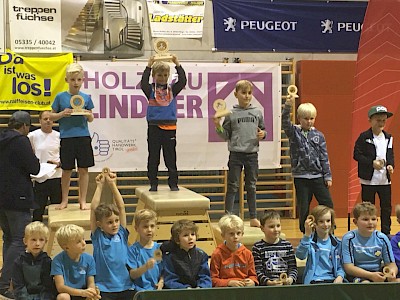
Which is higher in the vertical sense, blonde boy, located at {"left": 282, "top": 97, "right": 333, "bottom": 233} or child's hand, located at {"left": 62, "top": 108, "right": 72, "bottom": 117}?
child's hand, located at {"left": 62, "top": 108, "right": 72, "bottom": 117}

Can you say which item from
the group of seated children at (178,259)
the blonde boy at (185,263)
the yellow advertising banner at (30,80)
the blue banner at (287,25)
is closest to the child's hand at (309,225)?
the group of seated children at (178,259)

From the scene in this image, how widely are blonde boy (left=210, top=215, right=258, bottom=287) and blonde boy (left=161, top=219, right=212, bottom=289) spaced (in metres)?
0.09

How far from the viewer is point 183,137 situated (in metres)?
7.80

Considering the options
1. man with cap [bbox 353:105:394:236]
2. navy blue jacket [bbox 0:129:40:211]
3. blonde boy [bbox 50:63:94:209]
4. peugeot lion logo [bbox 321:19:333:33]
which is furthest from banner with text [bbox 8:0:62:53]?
man with cap [bbox 353:105:394:236]

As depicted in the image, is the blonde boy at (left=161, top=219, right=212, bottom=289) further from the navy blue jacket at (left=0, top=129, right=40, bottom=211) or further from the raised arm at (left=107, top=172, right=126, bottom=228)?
the navy blue jacket at (left=0, top=129, right=40, bottom=211)

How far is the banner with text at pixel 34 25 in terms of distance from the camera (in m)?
7.35

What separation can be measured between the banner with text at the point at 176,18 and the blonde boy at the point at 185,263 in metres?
4.28

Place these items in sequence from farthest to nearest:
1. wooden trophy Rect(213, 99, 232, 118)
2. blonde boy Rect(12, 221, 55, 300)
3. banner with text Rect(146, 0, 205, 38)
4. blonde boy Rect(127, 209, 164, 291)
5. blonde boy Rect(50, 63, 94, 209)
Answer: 1. banner with text Rect(146, 0, 205, 38)
2. wooden trophy Rect(213, 99, 232, 118)
3. blonde boy Rect(50, 63, 94, 209)
4. blonde boy Rect(127, 209, 164, 291)
5. blonde boy Rect(12, 221, 55, 300)

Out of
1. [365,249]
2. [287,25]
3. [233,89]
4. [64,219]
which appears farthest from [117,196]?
[287,25]

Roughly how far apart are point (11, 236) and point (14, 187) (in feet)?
1.34

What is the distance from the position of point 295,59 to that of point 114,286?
5157mm

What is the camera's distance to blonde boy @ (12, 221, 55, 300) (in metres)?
3.91

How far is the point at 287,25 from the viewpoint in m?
8.15

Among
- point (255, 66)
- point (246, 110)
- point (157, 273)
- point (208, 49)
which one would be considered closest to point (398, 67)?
point (246, 110)
